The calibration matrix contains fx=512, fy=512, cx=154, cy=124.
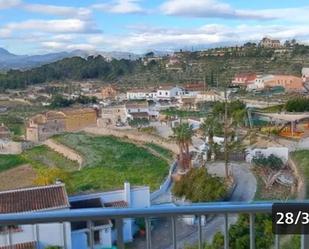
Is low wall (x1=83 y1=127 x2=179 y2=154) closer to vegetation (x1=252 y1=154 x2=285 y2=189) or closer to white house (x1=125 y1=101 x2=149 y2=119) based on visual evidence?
white house (x1=125 y1=101 x2=149 y2=119)

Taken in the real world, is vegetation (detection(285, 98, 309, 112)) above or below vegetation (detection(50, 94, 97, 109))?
above

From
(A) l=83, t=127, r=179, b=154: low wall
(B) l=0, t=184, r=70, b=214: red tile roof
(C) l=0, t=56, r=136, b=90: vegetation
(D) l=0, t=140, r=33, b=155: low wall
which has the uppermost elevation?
(C) l=0, t=56, r=136, b=90: vegetation

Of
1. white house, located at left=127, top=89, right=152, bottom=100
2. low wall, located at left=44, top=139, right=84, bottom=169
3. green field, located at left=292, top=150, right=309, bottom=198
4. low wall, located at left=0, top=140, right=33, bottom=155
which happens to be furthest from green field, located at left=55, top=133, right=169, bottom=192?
white house, located at left=127, top=89, right=152, bottom=100

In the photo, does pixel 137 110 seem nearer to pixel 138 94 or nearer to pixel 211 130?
pixel 138 94

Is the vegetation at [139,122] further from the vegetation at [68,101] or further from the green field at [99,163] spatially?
the vegetation at [68,101]

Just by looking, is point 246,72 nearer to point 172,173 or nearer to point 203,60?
point 203,60

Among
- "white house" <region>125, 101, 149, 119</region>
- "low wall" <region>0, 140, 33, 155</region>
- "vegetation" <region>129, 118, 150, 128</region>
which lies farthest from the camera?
"white house" <region>125, 101, 149, 119</region>

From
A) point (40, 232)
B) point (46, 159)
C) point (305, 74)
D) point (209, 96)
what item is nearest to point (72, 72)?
point (209, 96)

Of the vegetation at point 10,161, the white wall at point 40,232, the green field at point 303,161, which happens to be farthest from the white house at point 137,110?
the white wall at point 40,232
